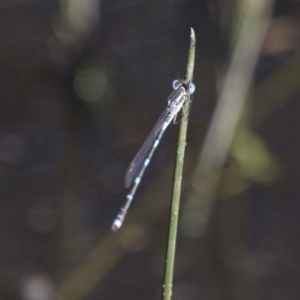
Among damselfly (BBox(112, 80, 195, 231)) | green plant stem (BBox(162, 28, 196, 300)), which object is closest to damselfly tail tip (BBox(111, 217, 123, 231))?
damselfly (BBox(112, 80, 195, 231))

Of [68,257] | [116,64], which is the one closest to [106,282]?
[68,257]

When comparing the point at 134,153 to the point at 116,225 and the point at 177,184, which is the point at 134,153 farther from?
the point at 177,184

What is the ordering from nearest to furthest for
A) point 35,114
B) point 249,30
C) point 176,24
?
1. point 249,30
2. point 176,24
3. point 35,114

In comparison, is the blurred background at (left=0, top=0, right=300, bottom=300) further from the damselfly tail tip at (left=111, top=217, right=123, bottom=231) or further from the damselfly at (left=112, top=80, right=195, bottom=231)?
the damselfly tail tip at (left=111, top=217, right=123, bottom=231)

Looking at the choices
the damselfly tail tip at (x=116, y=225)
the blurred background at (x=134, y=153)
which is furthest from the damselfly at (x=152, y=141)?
the blurred background at (x=134, y=153)

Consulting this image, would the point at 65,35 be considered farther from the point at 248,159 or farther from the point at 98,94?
the point at 248,159

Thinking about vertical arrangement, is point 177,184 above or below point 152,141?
below

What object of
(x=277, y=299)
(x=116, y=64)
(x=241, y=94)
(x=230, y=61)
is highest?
(x=116, y=64)

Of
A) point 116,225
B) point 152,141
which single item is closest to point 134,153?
point 152,141

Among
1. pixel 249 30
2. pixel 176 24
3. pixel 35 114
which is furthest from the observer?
pixel 35 114
